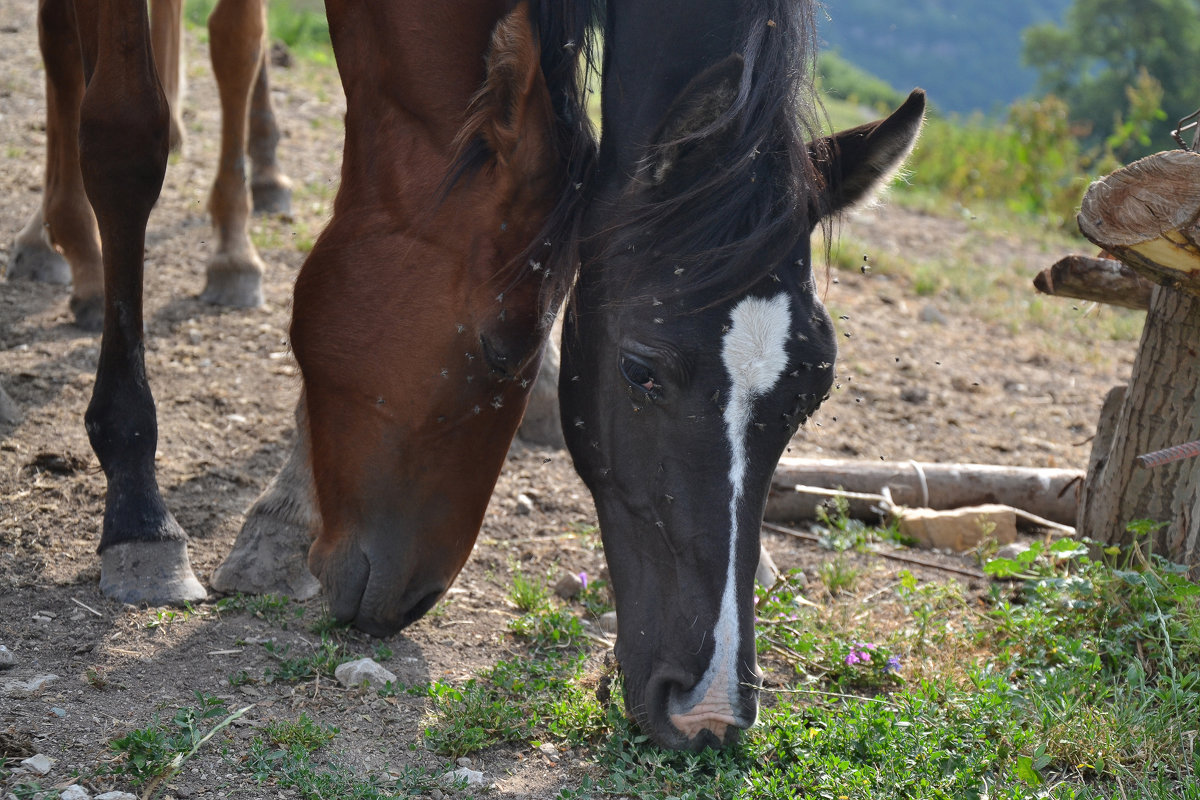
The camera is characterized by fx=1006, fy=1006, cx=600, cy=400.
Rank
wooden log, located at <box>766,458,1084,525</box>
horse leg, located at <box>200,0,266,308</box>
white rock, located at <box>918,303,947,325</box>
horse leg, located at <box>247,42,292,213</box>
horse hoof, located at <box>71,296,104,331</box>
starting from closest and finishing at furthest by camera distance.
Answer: wooden log, located at <box>766,458,1084,525</box>, horse hoof, located at <box>71,296,104,331</box>, horse leg, located at <box>200,0,266,308</box>, horse leg, located at <box>247,42,292,213</box>, white rock, located at <box>918,303,947,325</box>

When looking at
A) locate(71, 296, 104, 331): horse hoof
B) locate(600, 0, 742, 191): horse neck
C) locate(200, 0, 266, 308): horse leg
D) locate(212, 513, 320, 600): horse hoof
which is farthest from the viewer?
locate(200, 0, 266, 308): horse leg

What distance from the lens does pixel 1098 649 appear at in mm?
2955

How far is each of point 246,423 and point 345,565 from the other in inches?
67.6

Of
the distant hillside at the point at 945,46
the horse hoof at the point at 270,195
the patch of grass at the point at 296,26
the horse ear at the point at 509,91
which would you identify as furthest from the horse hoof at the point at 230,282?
the distant hillside at the point at 945,46

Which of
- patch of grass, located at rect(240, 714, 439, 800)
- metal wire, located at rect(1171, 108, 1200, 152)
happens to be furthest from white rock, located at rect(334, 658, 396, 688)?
metal wire, located at rect(1171, 108, 1200, 152)

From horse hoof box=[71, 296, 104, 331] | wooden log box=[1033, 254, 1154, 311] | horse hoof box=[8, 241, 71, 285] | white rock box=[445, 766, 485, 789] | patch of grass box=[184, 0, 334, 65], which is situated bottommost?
white rock box=[445, 766, 485, 789]

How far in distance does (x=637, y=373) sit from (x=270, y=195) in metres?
4.66

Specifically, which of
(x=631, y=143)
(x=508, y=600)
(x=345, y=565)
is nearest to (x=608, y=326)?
(x=631, y=143)

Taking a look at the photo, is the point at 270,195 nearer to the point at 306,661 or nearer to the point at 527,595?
the point at 527,595

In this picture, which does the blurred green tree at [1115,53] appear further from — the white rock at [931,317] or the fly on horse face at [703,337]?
the fly on horse face at [703,337]

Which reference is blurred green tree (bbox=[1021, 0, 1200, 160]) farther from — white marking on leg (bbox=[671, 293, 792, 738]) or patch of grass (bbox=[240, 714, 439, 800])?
patch of grass (bbox=[240, 714, 439, 800])

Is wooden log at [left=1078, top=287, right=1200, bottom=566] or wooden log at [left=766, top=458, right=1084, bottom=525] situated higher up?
wooden log at [left=1078, top=287, right=1200, bottom=566]

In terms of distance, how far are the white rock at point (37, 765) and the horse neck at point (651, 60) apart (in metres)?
1.83

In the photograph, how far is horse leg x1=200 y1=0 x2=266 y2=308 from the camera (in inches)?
200
